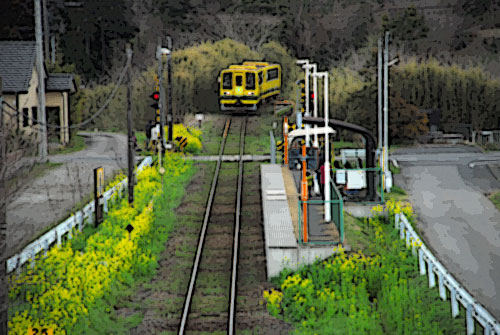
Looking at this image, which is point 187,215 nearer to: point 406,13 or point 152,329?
point 152,329

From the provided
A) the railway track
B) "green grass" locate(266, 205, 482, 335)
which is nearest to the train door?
the railway track

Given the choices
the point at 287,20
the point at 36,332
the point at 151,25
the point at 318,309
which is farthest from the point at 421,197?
the point at 151,25

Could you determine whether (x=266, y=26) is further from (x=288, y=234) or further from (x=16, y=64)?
(x=288, y=234)

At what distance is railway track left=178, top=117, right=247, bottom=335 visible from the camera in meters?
13.1

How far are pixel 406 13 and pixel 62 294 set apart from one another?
177 ft

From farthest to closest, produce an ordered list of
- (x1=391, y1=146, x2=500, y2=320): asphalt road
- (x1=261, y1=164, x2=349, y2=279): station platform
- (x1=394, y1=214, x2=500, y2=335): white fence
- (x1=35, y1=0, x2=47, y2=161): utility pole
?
(x1=35, y1=0, x2=47, y2=161): utility pole, (x1=391, y1=146, x2=500, y2=320): asphalt road, (x1=261, y1=164, x2=349, y2=279): station platform, (x1=394, y1=214, x2=500, y2=335): white fence

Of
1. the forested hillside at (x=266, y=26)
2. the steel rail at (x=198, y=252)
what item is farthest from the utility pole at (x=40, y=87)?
the forested hillside at (x=266, y=26)

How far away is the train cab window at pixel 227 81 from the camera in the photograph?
4022cm

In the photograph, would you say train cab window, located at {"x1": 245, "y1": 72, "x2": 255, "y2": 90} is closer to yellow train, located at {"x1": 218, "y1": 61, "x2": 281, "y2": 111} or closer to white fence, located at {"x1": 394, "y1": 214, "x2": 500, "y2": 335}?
yellow train, located at {"x1": 218, "y1": 61, "x2": 281, "y2": 111}

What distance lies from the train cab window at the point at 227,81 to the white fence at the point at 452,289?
75.7 ft

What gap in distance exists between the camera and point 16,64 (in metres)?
34.2

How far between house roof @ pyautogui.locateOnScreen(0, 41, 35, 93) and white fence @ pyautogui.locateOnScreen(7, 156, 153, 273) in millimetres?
11158

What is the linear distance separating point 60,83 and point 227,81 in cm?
870

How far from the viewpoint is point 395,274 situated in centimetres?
1420
